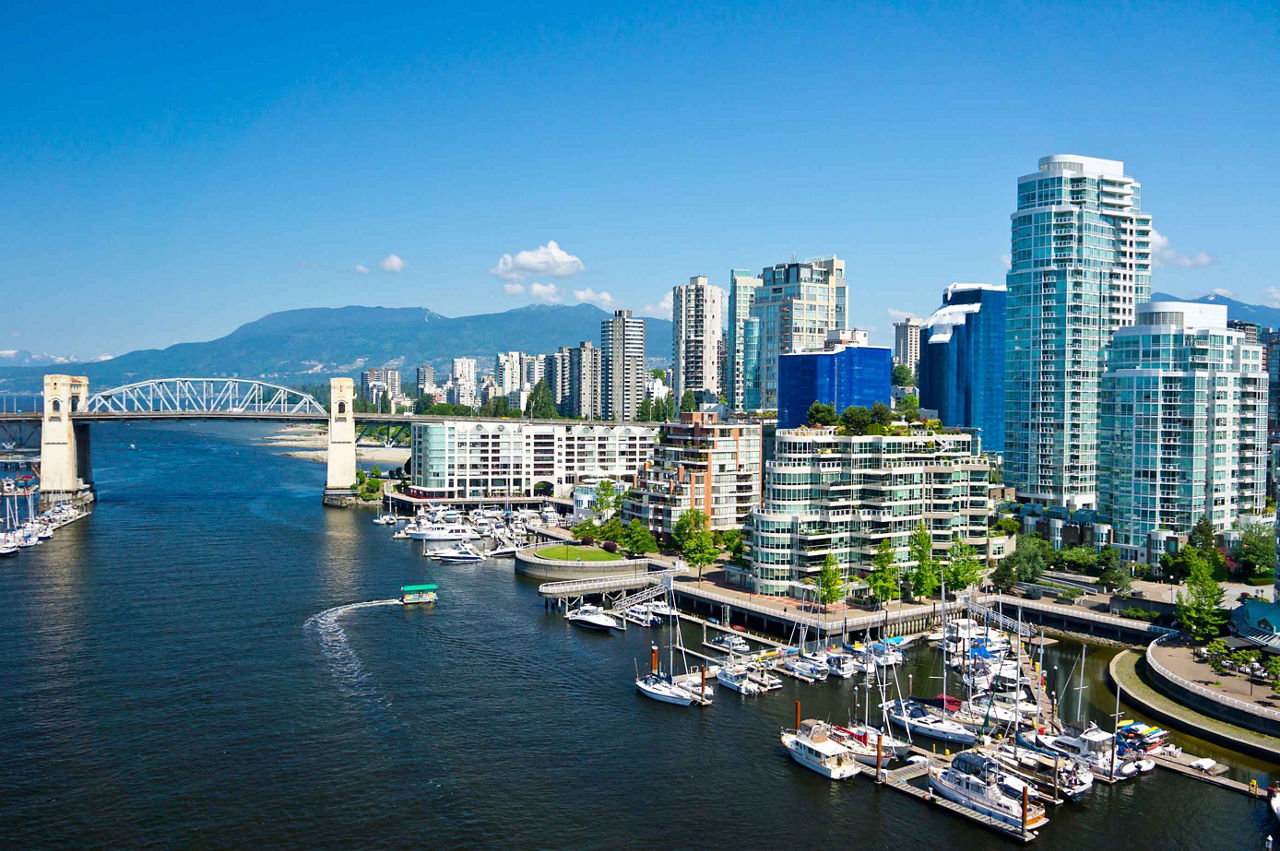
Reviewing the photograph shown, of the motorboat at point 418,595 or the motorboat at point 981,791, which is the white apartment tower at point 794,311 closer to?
the motorboat at point 418,595

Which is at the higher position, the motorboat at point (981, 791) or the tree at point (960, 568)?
the tree at point (960, 568)

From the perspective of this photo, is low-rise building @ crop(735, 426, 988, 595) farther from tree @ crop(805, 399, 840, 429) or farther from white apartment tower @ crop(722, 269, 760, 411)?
white apartment tower @ crop(722, 269, 760, 411)

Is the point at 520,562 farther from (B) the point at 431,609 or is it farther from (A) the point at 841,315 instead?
(A) the point at 841,315

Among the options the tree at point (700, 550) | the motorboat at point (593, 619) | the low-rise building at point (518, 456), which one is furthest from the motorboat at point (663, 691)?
the low-rise building at point (518, 456)

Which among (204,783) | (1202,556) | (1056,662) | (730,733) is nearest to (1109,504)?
(1202,556)

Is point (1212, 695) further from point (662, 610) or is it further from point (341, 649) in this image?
point (341, 649)
